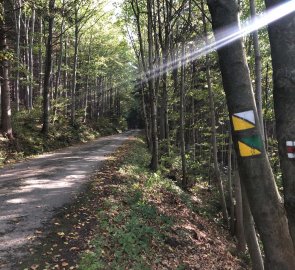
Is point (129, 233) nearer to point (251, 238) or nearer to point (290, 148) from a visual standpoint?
point (251, 238)

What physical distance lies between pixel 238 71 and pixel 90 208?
19.6ft

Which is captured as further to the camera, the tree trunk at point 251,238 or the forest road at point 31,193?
the tree trunk at point 251,238

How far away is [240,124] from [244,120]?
0.18ft

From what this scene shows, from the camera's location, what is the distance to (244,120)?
11.0 feet

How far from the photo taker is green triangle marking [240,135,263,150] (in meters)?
3.36

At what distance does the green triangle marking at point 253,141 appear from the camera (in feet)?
11.0

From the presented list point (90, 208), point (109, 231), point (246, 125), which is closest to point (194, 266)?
point (109, 231)

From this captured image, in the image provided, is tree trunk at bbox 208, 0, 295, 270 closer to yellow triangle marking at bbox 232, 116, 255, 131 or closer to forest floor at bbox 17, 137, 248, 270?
yellow triangle marking at bbox 232, 116, 255, 131

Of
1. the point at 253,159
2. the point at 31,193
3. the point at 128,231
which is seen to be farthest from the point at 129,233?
the point at 253,159

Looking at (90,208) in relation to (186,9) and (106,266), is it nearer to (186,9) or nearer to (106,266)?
(106,266)

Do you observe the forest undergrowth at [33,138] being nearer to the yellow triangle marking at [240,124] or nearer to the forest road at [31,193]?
the forest road at [31,193]

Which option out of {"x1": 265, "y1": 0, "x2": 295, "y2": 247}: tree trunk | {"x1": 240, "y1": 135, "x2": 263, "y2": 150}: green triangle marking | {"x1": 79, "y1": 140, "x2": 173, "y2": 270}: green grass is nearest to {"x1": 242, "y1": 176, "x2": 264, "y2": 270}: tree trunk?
{"x1": 79, "y1": 140, "x2": 173, "y2": 270}: green grass

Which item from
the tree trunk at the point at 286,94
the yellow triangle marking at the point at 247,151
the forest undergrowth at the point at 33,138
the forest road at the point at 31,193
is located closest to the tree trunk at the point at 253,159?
the yellow triangle marking at the point at 247,151

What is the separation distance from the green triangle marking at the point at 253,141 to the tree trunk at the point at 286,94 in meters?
0.32
